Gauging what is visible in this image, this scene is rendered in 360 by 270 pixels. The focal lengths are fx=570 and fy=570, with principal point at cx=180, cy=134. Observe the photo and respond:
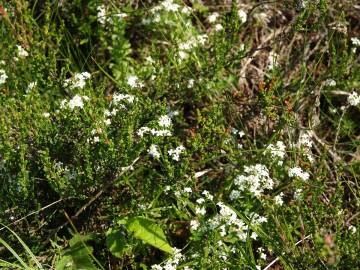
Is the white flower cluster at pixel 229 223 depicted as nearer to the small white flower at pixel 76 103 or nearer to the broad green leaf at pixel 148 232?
the broad green leaf at pixel 148 232

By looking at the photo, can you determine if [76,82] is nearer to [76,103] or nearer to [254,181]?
[76,103]

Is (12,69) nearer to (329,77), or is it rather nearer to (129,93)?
(129,93)

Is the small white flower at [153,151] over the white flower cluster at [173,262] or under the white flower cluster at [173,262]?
over

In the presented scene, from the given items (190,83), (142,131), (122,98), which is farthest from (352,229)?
(122,98)

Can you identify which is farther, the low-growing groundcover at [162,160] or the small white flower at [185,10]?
the small white flower at [185,10]

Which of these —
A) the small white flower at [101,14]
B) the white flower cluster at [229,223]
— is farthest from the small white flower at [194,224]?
the small white flower at [101,14]

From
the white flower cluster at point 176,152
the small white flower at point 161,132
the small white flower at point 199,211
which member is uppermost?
the small white flower at point 161,132
